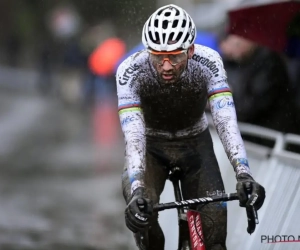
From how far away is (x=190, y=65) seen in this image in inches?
217

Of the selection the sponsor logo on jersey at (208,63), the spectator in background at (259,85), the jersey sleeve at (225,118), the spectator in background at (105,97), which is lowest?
the jersey sleeve at (225,118)

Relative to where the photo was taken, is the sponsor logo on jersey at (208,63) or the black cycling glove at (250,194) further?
the sponsor logo on jersey at (208,63)

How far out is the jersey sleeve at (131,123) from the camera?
17.2 feet

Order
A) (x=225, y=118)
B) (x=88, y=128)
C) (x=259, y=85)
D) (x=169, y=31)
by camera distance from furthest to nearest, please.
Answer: (x=88, y=128) < (x=259, y=85) < (x=225, y=118) < (x=169, y=31)

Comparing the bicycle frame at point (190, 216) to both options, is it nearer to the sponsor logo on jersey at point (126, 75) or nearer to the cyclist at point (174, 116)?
the cyclist at point (174, 116)

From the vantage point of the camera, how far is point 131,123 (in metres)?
5.37

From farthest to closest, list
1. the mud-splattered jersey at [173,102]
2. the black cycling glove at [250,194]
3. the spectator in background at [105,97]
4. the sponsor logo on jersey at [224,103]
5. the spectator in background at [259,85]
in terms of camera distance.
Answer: the spectator in background at [105,97]
the spectator in background at [259,85]
the sponsor logo on jersey at [224,103]
the mud-splattered jersey at [173,102]
the black cycling glove at [250,194]

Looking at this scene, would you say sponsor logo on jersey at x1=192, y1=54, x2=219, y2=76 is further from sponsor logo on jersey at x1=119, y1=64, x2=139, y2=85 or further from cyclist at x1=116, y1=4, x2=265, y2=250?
sponsor logo on jersey at x1=119, y1=64, x2=139, y2=85

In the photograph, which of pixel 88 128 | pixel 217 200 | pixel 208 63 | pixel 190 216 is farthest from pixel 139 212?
pixel 88 128

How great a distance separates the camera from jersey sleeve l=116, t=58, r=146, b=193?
17.2 feet

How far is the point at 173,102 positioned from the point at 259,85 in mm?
2867

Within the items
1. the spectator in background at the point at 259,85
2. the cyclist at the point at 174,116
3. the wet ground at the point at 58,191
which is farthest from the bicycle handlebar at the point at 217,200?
the wet ground at the point at 58,191

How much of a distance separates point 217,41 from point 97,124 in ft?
38.3

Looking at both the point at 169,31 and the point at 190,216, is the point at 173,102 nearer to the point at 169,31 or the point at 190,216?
the point at 169,31
